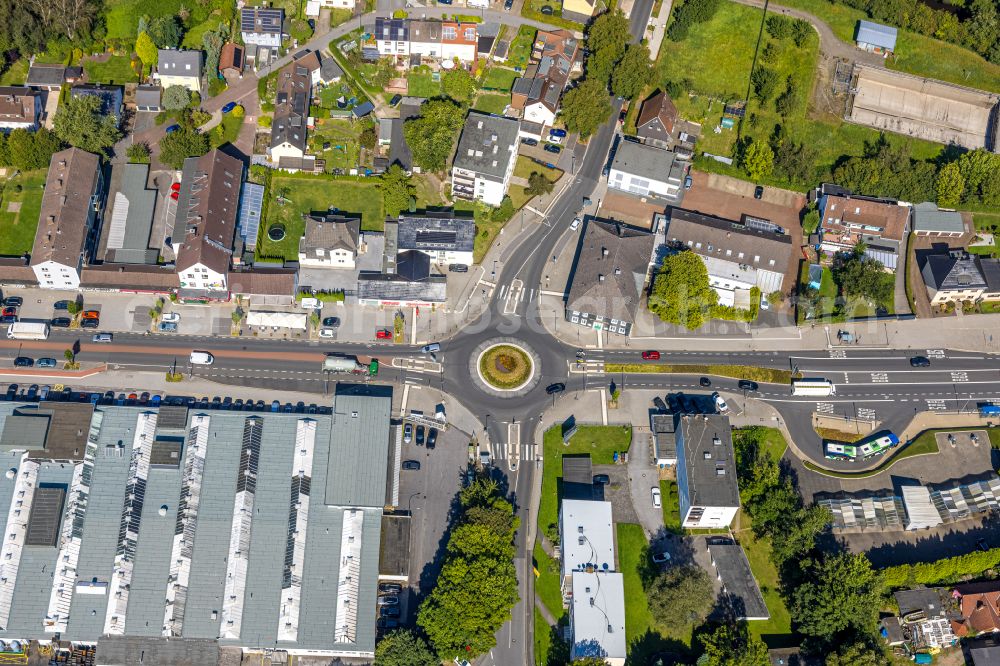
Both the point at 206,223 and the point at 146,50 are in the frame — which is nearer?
the point at 206,223

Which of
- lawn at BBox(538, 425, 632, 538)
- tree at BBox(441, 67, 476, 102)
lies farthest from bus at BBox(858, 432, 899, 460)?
tree at BBox(441, 67, 476, 102)

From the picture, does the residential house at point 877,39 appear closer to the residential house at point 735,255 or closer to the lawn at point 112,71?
the residential house at point 735,255

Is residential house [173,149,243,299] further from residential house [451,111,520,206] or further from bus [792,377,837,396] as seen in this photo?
bus [792,377,837,396]

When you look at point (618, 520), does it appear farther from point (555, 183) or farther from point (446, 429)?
point (555, 183)

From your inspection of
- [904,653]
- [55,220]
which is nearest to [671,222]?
[904,653]

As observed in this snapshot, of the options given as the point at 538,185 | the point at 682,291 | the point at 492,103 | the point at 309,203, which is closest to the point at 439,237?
the point at 538,185

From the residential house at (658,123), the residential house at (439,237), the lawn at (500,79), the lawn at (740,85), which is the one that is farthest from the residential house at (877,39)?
the residential house at (439,237)

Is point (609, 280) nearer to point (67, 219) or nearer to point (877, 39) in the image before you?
point (877, 39)
